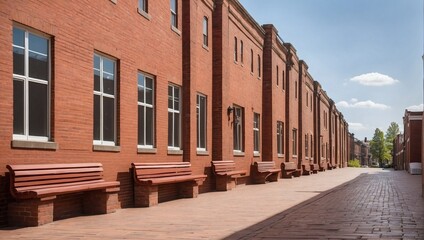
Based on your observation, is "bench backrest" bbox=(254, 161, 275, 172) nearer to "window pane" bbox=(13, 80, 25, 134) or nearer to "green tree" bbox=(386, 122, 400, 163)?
"window pane" bbox=(13, 80, 25, 134)

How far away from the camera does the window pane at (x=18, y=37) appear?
32.4ft

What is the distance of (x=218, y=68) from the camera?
21.3 meters

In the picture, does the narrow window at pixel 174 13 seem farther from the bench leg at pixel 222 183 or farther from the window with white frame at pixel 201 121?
the bench leg at pixel 222 183

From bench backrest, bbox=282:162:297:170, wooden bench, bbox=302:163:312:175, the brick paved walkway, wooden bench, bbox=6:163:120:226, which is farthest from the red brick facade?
wooden bench, bbox=302:163:312:175

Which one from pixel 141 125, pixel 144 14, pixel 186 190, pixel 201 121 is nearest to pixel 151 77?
pixel 141 125

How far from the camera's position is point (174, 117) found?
57.0 ft

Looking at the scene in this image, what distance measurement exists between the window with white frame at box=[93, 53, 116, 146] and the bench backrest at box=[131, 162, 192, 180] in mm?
1054

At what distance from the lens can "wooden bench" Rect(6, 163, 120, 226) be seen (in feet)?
30.8

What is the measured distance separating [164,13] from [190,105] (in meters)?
3.14

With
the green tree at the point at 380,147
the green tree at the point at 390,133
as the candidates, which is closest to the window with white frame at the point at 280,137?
the green tree at the point at 380,147

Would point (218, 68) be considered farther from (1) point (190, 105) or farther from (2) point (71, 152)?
(2) point (71, 152)

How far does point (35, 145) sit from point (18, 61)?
1566mm

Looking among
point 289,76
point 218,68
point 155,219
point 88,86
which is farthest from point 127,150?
point 289,76

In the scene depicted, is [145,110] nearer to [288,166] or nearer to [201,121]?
[201,121]
